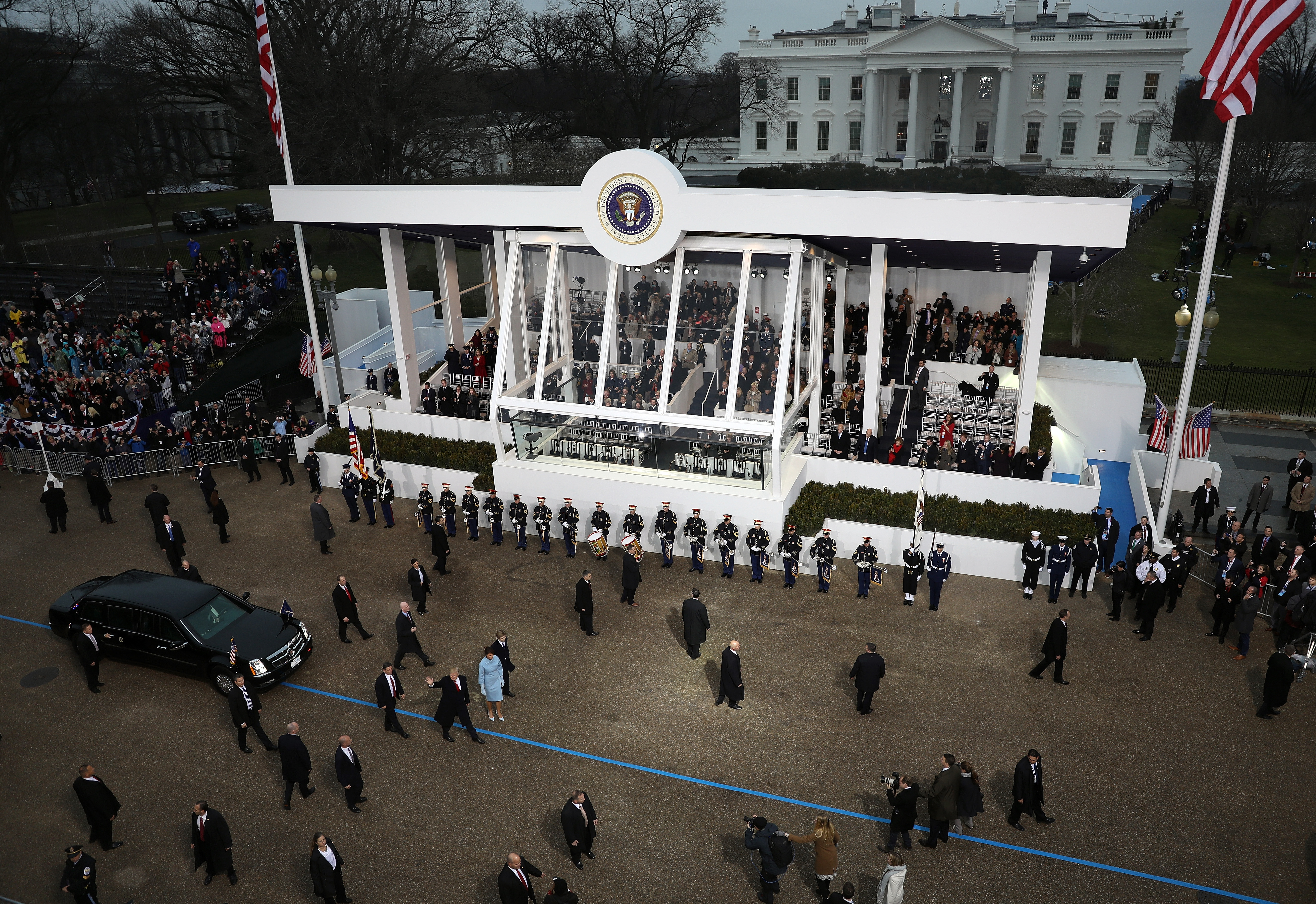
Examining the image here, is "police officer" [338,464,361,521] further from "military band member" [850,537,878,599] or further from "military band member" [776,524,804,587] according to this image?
"military band member" [850,537,878,599]

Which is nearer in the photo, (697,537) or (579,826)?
(579,826)

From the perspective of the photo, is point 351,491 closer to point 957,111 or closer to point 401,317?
point 401,317

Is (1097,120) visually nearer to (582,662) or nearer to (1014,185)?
(1014,185)

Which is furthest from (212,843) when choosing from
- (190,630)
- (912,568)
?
(912,568)

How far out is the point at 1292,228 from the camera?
4206cm

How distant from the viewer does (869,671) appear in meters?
11.9

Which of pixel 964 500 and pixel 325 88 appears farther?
pixel 325 88

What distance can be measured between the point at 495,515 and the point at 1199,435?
600 inches

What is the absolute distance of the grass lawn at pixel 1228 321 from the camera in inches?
1217

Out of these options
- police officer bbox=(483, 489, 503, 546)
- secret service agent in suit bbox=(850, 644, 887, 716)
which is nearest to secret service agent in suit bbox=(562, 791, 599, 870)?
secret service agent in suit bbox=(850, 644, 887, 716)

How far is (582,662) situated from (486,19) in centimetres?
3767

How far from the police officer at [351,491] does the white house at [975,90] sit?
1984 inches

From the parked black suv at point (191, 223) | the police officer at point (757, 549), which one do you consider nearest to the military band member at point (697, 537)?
the police officer at point (757, 549)

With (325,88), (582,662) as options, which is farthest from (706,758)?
(325,88)
